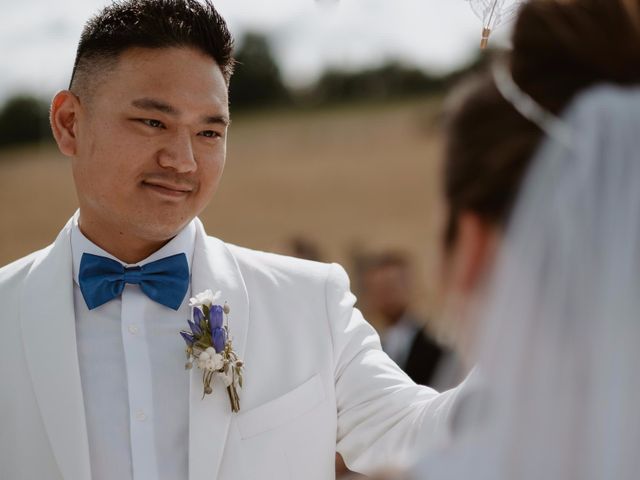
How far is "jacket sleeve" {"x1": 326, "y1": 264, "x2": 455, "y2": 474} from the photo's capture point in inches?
106

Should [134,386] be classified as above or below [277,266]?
below

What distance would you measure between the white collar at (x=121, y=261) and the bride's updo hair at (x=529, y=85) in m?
1.83

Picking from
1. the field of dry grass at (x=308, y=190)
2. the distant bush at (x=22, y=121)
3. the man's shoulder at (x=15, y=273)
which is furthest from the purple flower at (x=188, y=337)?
the distant bush at (x=22, y=121)

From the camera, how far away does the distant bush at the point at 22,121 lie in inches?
1997

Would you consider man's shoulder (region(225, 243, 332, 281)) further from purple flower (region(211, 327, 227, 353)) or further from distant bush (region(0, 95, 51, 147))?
distant bush (region(0, 95, 51, 147))

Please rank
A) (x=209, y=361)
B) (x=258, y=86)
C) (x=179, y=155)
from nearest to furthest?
(x=209, y=361), (x=179, y=155), (x=258, y=86)

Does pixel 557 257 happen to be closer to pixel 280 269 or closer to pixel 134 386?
pixel 134 386

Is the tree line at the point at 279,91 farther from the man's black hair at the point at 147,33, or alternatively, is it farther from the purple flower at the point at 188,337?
the purple flower at the point at 188,337

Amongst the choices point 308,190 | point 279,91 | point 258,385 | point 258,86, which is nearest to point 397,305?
point 258,385

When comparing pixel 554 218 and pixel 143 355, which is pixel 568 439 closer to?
pixel 554 218

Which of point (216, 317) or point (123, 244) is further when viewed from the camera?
point (123, 244)

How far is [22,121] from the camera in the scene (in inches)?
2012

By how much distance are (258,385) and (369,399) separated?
1.25ft

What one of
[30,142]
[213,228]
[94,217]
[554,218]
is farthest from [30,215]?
[554,218]
